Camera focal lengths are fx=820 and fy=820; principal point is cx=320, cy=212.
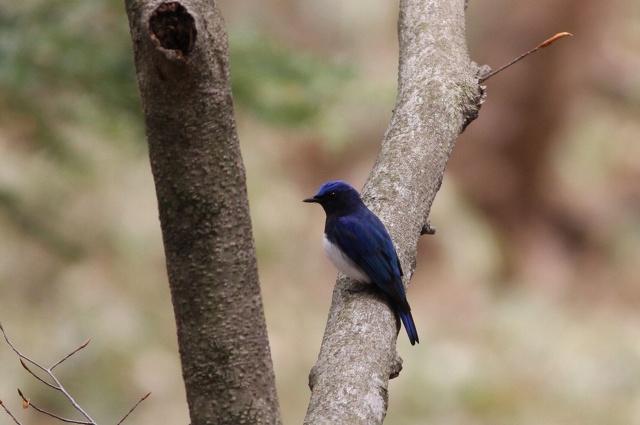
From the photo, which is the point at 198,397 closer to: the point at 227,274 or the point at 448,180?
the point at 227,274

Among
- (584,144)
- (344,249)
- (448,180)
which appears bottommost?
(344,249)

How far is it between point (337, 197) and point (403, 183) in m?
1.11

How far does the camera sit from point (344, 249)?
3.60m

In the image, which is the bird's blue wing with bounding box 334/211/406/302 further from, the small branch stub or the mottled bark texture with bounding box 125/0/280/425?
the small branch stub

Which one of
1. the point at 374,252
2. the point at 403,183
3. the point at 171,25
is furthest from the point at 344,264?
the point at 171,25

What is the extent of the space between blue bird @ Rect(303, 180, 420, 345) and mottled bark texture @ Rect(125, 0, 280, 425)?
1127mm

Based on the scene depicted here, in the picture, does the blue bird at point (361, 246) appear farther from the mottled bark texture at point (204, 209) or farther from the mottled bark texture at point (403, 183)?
the mottled bark texture at point (204, 209)

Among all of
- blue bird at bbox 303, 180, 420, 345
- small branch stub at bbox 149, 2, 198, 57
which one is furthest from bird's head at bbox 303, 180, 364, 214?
small branch stub at bbox 149, 2, 198, 57

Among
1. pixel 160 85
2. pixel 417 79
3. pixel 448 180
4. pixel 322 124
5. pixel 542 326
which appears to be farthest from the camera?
pixel 448 180

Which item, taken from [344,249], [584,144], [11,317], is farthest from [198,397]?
[584,144]

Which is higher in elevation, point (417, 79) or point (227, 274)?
point (417, 79)

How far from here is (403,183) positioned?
2701 mm

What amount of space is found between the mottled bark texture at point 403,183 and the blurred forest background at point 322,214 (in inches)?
70.1

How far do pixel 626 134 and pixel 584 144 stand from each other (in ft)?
2.01
